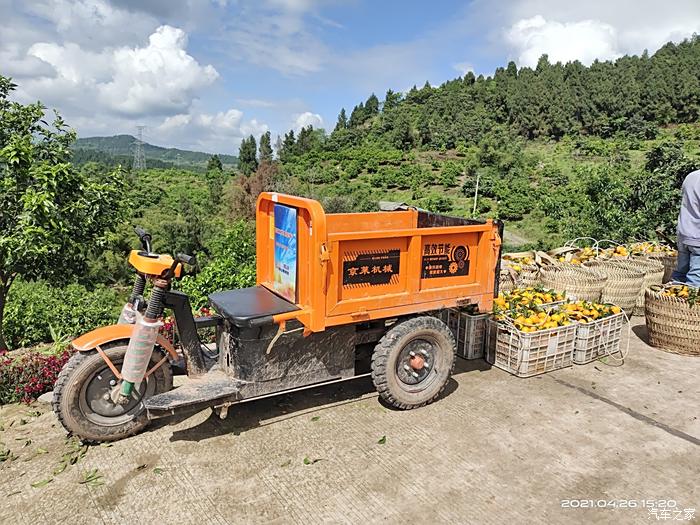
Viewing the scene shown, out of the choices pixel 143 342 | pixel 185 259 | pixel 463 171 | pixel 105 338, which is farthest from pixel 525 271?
pixel 463 171

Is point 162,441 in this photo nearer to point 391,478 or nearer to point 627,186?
point 391,478

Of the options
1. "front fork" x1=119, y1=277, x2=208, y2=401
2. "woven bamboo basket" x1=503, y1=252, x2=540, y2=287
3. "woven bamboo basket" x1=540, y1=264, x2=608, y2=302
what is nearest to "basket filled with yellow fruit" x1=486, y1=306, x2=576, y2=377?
"woven bamboo basket" x1=540, y1=264, x2=608, y2=302

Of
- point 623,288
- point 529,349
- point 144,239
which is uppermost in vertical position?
point 144,239

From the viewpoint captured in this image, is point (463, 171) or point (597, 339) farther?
point (463, 171)

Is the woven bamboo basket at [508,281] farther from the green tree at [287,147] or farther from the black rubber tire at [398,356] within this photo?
the green tree at [287,147]

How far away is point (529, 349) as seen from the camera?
5.73 metres

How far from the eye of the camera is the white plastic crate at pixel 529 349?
18.9ft

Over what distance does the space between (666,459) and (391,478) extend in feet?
7.37

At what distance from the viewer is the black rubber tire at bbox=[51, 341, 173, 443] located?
4.06m

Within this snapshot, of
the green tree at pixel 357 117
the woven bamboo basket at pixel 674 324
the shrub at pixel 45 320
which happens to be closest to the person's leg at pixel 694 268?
the woven bamboo basket at pixel 674 324

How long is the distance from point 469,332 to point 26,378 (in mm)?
4560

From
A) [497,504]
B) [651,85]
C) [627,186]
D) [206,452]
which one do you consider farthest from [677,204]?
[651,85]

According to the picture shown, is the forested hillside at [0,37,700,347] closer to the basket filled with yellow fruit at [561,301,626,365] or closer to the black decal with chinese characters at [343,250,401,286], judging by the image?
the black decal with chinese characters at [343,250,401,286]

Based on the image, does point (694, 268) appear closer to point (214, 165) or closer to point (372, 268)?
point (372, 268)
